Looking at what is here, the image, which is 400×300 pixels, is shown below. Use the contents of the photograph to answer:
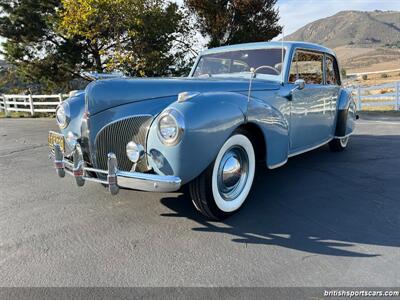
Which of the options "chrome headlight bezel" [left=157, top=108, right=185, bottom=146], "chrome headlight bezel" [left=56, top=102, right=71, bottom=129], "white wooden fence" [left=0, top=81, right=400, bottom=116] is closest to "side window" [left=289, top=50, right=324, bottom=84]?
"chrome headlight bezel" [left=157, top=108, right=185, bottom=146]

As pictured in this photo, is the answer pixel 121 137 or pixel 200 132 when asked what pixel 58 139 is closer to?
pixel 121 137

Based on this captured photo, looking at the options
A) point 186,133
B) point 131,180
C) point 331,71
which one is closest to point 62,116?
point 131,180

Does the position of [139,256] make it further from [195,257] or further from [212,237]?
[212,237]

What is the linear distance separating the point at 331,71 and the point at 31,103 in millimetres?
13902

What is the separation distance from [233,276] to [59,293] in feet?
3.42

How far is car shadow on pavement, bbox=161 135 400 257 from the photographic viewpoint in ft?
8.52

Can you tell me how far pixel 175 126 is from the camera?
2498 millimetres

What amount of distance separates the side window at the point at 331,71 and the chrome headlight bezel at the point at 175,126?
10.4ft

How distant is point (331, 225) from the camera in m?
2.83

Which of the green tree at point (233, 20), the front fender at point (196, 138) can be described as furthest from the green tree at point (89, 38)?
the front fender at point (196, 138)

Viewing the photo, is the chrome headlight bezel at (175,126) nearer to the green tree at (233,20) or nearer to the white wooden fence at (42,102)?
the white wooden fence at (42,102)

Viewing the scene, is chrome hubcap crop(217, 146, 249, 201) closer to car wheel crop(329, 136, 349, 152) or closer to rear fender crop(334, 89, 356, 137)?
rear fender crop(334, 89, 356, 137)

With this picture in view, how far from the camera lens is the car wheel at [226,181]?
2747mm

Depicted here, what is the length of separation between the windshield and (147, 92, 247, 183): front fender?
4.69 ft
